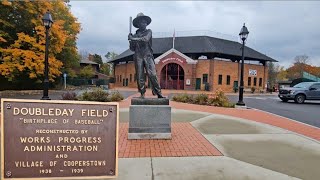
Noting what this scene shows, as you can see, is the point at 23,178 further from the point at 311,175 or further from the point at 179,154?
the point at 311,175

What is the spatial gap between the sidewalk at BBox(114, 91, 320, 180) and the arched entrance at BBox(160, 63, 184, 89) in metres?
34.7

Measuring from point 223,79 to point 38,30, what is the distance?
27.9 m

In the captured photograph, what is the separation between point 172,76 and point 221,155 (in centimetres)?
3836

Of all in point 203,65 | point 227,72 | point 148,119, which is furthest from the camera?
point 227,72

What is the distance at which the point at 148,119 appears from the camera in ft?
23.0

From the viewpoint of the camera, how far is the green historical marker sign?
2934 millimetres

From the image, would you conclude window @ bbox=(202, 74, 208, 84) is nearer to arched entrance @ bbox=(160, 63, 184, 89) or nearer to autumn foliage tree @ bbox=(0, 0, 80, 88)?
arched entrance @ bbox=(160, 63, 184, 89)

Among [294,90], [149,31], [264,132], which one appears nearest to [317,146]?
[264,132]

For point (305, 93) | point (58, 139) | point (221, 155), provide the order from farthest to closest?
point (305, 93) < point (221, 155) < point (58, 139)

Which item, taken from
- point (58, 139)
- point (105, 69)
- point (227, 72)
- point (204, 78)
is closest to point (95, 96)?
point (58, 139)

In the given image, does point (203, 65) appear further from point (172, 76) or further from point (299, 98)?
point (299, 98)

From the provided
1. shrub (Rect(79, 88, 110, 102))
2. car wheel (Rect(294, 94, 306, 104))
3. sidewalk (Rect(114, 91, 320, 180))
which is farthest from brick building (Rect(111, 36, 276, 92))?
sidewalk (Rect(114, 91, 320, 180))

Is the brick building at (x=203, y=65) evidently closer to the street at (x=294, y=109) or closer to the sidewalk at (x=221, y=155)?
the street at (x=294, y=109)

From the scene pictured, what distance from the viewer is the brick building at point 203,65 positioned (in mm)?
41656
